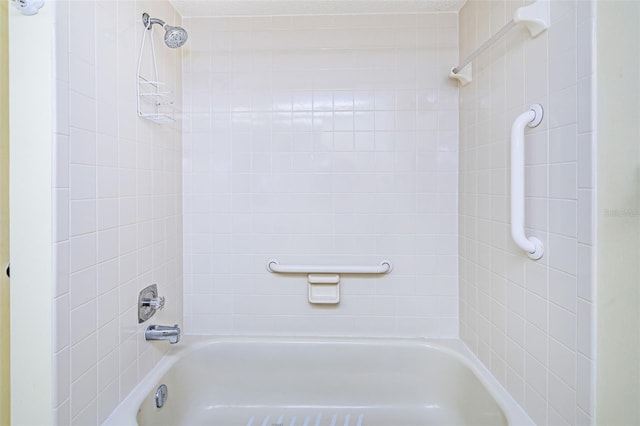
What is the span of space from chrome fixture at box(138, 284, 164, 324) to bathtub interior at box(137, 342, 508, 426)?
0.40 metres

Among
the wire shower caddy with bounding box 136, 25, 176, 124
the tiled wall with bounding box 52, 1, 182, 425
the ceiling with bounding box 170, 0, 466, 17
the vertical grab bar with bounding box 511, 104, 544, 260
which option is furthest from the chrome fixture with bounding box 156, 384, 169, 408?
the ceiling with bounding box 170, 0, 466, 17

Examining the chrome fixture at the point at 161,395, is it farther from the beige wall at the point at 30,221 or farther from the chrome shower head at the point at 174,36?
the chrome shower head at the point at 174,36

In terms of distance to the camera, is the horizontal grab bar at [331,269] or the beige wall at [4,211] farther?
the horizontal grab bar at [331,269]

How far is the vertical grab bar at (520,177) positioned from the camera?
1119 mm

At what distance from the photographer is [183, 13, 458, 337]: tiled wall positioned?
1877mm

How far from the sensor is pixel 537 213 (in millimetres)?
1147

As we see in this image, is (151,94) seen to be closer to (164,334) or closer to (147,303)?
(147,303)

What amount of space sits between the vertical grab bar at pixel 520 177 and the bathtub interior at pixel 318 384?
2.82ft

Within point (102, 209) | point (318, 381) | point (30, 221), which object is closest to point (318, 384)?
point (318, 381)

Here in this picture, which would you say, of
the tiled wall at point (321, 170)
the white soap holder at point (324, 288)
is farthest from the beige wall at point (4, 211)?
the white soap holder at point (324, 288)

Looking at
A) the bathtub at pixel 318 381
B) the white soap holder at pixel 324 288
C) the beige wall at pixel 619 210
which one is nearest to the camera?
the beige wall at pixel 619 210

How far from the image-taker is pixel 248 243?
1.93m

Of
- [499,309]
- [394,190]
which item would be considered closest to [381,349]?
[499,309]

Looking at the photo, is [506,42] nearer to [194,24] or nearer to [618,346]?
[618,346]
